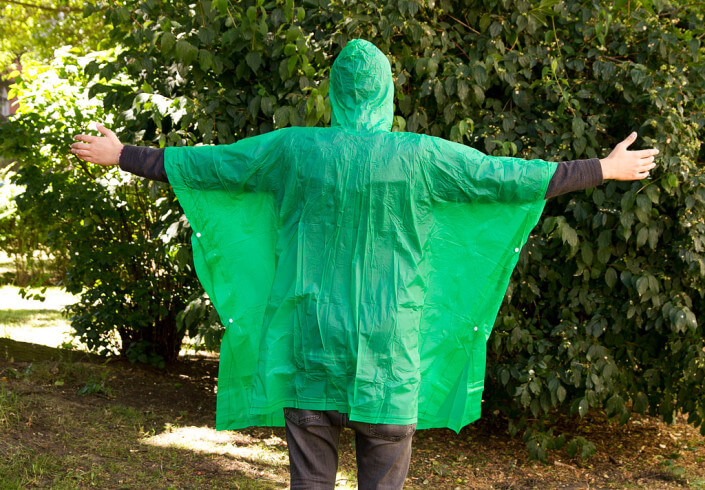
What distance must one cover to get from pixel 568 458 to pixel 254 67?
126 inches

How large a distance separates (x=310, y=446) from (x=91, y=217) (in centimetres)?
402

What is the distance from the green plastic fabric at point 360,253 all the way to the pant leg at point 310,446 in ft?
0.14

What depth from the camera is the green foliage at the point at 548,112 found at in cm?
405

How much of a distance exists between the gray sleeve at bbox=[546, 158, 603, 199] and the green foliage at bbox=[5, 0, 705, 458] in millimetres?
1638

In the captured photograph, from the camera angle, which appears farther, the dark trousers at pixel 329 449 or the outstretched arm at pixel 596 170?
the outstretched arm at pixel 596 170

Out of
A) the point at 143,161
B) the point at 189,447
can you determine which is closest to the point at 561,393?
the point at 189,447

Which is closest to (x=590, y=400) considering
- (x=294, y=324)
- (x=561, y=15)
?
(x=561, y=15)

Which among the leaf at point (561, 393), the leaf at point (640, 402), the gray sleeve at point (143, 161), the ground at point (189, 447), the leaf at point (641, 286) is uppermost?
the gray sleeve at point (143, 161)

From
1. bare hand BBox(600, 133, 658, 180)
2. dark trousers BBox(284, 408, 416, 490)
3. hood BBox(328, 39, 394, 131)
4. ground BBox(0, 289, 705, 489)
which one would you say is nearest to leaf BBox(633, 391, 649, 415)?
ground BBox(0, 289, 705, 489)

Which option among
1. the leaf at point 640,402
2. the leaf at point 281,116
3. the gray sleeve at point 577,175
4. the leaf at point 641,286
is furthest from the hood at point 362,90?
the leaf at point 640,402

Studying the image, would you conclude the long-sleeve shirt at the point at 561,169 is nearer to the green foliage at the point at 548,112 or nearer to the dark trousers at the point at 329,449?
the dark trousers at the point at 329,449

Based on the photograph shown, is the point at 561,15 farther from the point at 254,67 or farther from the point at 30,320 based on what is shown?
the point at 30,320

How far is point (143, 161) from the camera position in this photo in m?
2.46

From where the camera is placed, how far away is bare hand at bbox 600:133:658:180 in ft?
7.73
